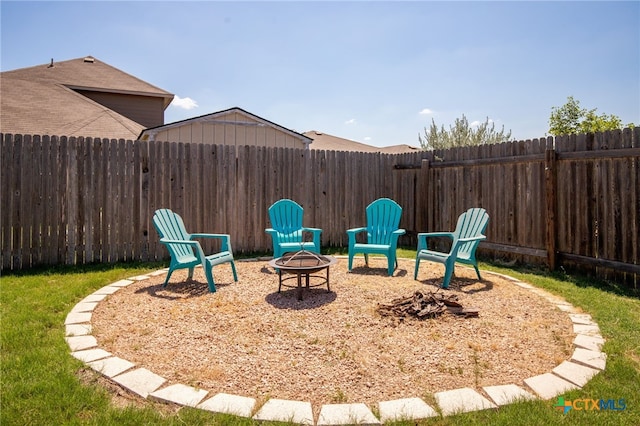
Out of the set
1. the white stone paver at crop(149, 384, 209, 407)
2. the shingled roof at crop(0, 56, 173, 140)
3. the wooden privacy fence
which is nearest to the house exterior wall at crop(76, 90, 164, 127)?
the shingled roof at crop(0, 56, 173, 140)

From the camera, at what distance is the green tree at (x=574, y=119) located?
56.5 feet

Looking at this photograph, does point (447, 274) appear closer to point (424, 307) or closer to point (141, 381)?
point (424, 307)

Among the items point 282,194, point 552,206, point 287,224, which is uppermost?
point 282,194

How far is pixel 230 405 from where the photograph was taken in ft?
5.84

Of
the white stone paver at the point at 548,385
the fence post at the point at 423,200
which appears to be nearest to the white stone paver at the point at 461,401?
the white stone paver at the point at 548,385

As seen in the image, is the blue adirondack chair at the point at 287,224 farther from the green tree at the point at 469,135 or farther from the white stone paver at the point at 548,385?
the green tree at the point at 469,135

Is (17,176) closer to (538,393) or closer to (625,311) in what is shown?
(538,393)

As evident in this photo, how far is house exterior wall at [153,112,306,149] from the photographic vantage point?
9.47m

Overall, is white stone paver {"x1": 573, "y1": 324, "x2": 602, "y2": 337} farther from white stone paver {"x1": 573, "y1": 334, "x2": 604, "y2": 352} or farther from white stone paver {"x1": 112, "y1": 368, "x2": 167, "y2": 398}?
white stone paver {"x1": 112, "y1": 368, "x2": 167, "y2": 398}

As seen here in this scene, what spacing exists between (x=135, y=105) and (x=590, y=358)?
1423 centimetres

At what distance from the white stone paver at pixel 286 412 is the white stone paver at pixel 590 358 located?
1.78 metres

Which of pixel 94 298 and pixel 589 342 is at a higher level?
pixel 94 298

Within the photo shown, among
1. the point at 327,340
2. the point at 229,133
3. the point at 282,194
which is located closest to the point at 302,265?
the point at 327,340

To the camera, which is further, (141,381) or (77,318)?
(77,318)
